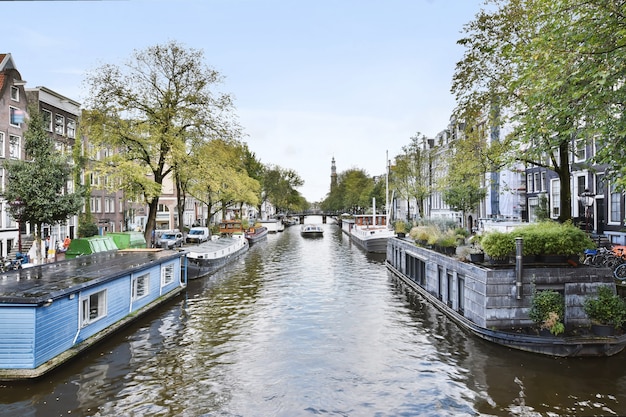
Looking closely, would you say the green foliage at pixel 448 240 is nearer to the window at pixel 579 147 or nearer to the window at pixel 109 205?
the window at pixel 579 147

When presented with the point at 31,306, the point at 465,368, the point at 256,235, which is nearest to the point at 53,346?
the point at 31,306

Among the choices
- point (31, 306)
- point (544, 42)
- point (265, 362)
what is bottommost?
point (265, 362)

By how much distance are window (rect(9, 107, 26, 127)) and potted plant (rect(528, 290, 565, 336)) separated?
4046 centimetres

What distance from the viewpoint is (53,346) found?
13.5 metres

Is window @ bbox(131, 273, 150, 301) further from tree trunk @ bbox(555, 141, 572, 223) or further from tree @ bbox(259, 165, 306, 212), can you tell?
tree @ bbox(259, 165, 306, 212)

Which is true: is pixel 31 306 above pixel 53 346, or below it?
above

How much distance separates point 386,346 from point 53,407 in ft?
33.1

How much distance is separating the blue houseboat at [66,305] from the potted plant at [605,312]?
15.5 metres

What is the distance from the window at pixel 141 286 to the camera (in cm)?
2064

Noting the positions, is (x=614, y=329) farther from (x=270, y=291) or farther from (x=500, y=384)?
(x=270, y=291)

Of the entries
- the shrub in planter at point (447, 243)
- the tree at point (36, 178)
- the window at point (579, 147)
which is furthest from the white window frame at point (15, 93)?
the window at point (579, 147)

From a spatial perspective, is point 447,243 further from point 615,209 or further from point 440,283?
point 615,209

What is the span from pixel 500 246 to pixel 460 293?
4.07 meters

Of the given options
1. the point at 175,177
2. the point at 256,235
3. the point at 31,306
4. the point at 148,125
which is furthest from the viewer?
the point at 256,235
